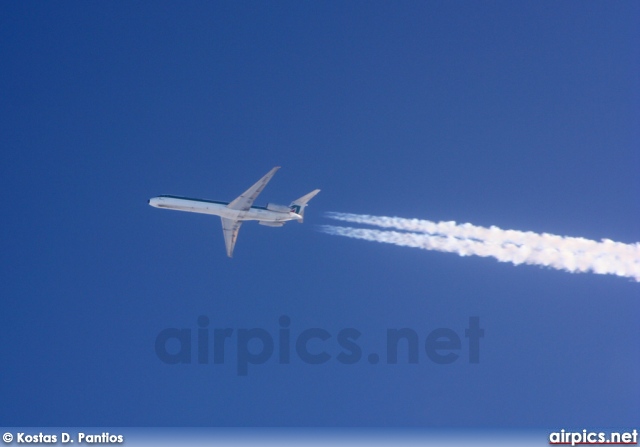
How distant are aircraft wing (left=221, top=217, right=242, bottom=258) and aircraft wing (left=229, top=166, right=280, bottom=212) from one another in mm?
4189

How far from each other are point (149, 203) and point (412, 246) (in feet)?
86.6

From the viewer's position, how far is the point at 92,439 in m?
56.3

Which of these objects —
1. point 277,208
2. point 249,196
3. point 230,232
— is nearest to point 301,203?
point 277,208

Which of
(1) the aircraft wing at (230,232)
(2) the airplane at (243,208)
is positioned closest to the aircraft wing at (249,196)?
(2) the airplane at (243,208)

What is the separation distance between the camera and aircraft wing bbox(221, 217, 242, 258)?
7994 cm

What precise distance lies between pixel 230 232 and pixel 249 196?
25.5ft

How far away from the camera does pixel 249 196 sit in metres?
74.7

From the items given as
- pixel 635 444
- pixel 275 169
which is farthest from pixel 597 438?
pixel 275 169

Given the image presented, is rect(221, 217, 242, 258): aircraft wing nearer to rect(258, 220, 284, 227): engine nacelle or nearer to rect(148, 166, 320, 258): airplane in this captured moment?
rect(148, 166, 320, 258): airplane

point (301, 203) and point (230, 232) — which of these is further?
point (230, 232)

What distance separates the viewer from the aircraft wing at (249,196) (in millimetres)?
73875

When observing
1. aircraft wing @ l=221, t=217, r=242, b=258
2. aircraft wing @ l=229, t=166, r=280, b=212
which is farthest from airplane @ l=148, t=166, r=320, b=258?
aircraft wing @ l=221, t=217, r=242, b=258

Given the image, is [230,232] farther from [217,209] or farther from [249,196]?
[249,196]

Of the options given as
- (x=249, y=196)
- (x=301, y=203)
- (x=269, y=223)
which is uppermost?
(x=301, y=203)
